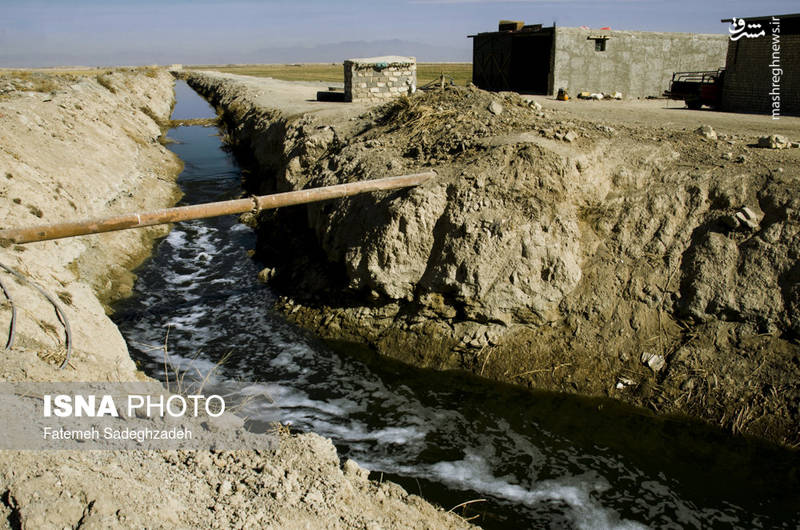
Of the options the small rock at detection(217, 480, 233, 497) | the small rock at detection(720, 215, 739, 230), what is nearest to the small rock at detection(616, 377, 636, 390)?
the small rock at detection(720, 215, 739, 230)

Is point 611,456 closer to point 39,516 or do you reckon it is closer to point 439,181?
point 439,181

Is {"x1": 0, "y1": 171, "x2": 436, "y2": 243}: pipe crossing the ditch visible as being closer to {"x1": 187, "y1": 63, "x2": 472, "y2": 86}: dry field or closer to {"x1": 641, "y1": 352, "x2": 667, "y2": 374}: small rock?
{"x1": 641, "y1": 352, "x2": 667, "y2": 374}: small rock

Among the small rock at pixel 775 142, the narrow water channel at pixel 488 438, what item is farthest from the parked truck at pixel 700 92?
the narrow water channel at pixel 488 438

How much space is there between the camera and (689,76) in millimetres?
23969

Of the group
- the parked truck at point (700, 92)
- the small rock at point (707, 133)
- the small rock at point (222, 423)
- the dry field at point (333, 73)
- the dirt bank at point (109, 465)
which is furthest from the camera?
the dry field at point (333, 73)

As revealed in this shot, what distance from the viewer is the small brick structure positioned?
68.0ft

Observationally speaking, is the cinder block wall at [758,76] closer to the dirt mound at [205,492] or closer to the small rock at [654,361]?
the small rock at [654,361]

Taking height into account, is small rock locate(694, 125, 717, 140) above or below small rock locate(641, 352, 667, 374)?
above

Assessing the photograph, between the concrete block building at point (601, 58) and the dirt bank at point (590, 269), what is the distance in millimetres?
14487

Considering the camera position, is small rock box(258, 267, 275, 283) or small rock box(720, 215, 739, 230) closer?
small rock box(720, 215, 739, 230)

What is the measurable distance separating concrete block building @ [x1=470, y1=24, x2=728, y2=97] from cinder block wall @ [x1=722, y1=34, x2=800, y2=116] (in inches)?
223

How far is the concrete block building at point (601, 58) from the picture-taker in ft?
77.6

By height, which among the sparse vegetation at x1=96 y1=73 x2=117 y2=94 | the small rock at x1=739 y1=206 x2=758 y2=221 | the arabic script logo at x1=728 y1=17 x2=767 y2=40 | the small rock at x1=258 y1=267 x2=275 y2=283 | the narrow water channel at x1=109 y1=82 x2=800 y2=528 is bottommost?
the narrow water channel at x1=109 y1=82 x2=800 y2=528

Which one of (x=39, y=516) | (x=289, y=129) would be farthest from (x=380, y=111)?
(x=39, y=516)
